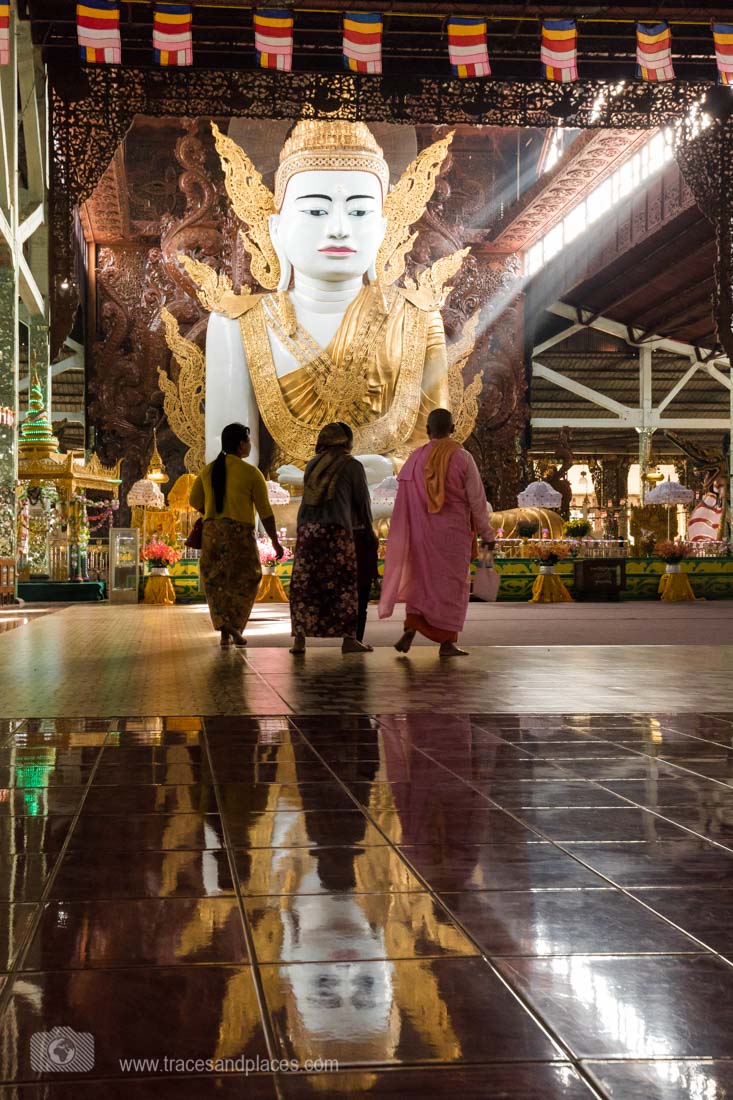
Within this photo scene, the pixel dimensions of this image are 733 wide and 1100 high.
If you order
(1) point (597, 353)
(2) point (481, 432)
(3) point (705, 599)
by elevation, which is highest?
(1) point (597, 353)

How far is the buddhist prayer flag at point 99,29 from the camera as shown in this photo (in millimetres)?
10070

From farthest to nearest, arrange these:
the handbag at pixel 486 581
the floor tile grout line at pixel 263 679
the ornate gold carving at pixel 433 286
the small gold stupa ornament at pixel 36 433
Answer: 1. the ornate gold carving at pixel 433 286
2. the small gold stupa ornament at pixel 36 433
3. the handbag at pixel 486 581
4. the floor tile grout line at pixel 263 679

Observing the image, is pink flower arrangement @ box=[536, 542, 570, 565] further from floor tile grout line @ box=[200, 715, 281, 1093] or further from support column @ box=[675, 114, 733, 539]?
floor tile grout line @ box=[200, 715, 281, 1093]

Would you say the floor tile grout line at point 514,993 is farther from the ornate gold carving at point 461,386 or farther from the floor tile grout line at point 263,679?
the ornate gold carving at point 461,386

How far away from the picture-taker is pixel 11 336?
37.2 ft

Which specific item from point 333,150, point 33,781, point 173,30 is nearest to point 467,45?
point 173,30

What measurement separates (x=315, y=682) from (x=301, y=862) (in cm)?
280

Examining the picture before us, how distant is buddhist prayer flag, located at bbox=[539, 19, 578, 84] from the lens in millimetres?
10703

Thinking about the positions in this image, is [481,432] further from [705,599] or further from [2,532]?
[2,532]

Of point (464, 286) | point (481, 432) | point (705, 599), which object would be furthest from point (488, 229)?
point (705, 599)

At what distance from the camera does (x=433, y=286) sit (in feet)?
53.9

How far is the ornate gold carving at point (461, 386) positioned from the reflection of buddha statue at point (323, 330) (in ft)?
0.74

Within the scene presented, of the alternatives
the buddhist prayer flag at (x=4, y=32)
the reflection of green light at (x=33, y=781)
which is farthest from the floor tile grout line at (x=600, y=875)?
the buddhist prayer flag at (x=4, y=32)

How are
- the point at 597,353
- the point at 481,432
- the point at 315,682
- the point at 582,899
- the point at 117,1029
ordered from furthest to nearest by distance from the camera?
the point at 597,353, the point at 481,432, the point at 315,682, the point at 582,899, the point at 117,1029
